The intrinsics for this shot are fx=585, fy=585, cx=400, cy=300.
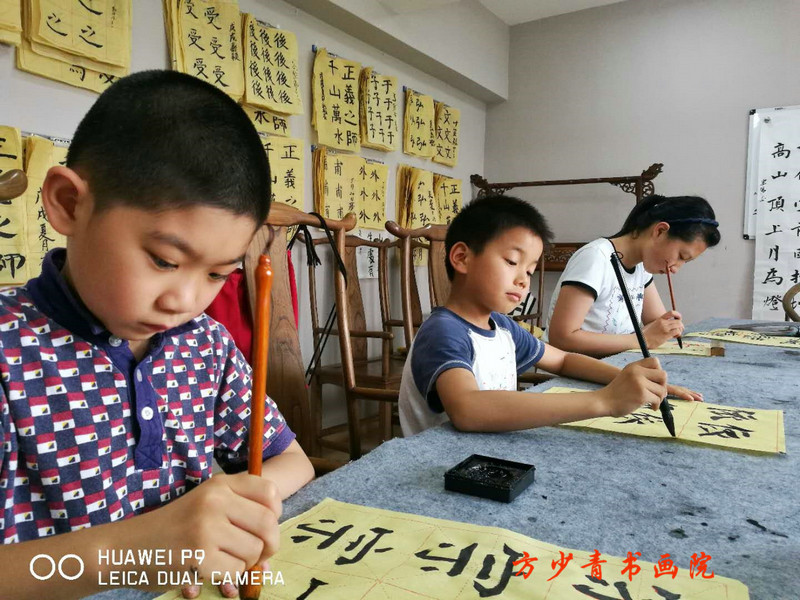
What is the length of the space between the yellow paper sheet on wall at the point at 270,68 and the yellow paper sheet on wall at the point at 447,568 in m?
1.71

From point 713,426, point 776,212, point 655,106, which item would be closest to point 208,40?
point 713,426

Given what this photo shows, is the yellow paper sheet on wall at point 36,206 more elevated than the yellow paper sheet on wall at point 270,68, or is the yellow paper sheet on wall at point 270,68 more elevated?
the yellow paper sheet on wall at point 270,68

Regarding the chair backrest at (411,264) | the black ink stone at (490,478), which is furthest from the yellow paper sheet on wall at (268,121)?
the black ink stone at (490,478)

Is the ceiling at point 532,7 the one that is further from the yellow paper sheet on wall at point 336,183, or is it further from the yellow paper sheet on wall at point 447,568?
the yellow paper sheet on wall at point 447,568

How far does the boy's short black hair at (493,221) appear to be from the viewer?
40.6 inches

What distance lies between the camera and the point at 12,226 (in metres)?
1.30

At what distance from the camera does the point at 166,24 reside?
166 cm

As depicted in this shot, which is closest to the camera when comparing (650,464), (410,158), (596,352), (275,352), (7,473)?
(7,473)

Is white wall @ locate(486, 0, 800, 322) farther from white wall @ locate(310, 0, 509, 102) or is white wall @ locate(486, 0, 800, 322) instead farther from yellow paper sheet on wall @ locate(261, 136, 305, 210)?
yellow paper sheet on wall @ locate(261, 136, 305, 210)

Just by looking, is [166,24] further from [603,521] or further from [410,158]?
[603,521]

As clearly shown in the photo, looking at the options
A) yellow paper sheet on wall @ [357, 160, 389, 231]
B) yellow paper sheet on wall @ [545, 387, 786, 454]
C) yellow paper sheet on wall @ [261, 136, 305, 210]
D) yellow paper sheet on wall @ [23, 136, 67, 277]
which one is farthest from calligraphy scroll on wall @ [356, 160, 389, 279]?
yellow paper sheet on wall @ [545, 387, 786, 454]

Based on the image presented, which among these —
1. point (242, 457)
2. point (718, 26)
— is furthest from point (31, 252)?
point (718, 26)

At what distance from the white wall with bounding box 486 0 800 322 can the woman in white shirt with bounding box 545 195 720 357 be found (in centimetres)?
138

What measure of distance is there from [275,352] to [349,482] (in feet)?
1.57
